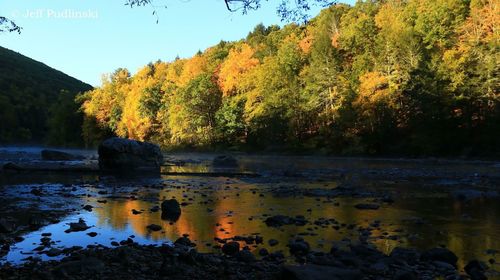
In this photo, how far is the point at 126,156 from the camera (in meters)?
32.4

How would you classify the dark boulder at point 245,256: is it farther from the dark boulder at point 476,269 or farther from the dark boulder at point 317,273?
the dark boulder at point 476,269

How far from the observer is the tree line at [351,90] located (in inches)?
2020

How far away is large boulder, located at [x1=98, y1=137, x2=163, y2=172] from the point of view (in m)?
32.3

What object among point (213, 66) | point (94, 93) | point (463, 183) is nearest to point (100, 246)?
point (463, 183)

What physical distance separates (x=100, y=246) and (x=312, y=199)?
10.1m

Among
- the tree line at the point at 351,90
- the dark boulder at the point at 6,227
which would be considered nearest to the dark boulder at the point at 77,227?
the dark boulder at the point at 6,227

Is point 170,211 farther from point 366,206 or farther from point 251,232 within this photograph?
point 366,206

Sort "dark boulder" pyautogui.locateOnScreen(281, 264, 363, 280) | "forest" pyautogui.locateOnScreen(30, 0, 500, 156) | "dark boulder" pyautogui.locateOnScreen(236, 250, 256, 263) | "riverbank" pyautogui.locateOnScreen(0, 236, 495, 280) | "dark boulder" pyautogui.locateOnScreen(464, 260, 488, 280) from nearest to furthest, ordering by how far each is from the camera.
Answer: "dark boulder" pyautogui.locateOnScreen(281, 264, 363, 280) < "riverbank" pyautogui.locateOnScreen(0, 236, 495, 280) < "dark boulder" pyautogui.locateOnScreen(464, 260, 488, 280) < "dark boulder" pyautogui.locateOnScreen(236, 250, 256, 263) < "forest" pyautogui.locateOnScreen(30, 0, 500, 156)

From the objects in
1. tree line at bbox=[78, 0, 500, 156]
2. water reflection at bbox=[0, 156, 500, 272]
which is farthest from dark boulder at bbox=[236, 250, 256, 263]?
tree line at bbox=[78, 0, 500, 156]

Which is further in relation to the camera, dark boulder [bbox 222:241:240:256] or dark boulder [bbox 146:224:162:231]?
dark boulder [bbox 146:224:162:231]

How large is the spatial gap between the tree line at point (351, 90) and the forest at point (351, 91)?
0.16 m

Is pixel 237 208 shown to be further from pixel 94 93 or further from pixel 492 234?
pixel 94 93

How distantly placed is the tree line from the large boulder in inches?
1259

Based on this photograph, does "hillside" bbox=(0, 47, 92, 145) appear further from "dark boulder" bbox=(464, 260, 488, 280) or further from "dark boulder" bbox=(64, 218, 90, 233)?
"dark boulder" bbox=(464, 260, 488, 280)
